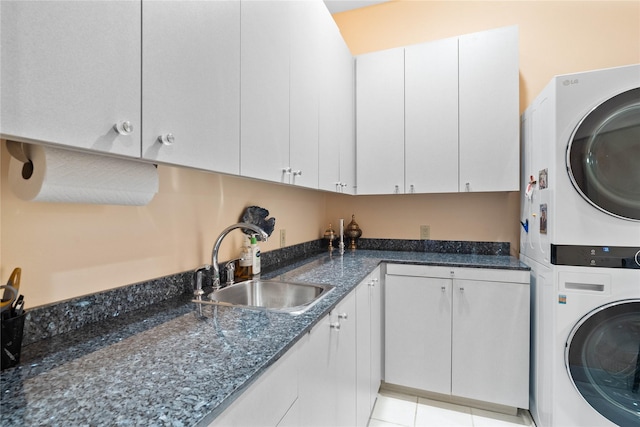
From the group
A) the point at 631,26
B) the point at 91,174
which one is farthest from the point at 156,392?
the point at 631,26

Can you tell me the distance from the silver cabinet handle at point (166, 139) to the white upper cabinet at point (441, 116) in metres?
1.79

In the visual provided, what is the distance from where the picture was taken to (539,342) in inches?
68.4

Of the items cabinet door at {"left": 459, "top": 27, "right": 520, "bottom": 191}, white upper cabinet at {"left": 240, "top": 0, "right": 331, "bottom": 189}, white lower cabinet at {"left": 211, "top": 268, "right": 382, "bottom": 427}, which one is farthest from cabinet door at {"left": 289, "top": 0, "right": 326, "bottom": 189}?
cabinet door at {"left": 459, "top": 27, "right": 520, "bottom": 191}

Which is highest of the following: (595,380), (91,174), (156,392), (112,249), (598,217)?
(91,174)

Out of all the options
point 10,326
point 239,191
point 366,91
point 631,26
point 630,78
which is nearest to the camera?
point 10,326

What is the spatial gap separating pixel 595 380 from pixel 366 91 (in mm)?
2197

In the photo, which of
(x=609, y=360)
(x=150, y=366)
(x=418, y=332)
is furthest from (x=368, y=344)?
(x=150, y=366)

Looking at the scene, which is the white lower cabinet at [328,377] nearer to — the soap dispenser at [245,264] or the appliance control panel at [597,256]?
the soap dispenser at [245,264]

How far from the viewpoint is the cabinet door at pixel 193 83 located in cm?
78

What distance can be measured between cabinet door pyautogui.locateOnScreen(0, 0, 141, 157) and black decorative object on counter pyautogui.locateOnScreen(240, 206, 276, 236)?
954 mm

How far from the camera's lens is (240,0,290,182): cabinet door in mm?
1150

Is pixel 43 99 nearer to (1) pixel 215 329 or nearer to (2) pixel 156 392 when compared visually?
(2) pixel 156 392

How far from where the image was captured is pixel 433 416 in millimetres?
1938

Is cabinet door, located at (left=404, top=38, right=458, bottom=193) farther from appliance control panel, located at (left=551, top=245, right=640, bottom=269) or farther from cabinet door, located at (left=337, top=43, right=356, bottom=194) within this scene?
appliance control panel, located at (left=551, top=245, right=640, bottom=269)
